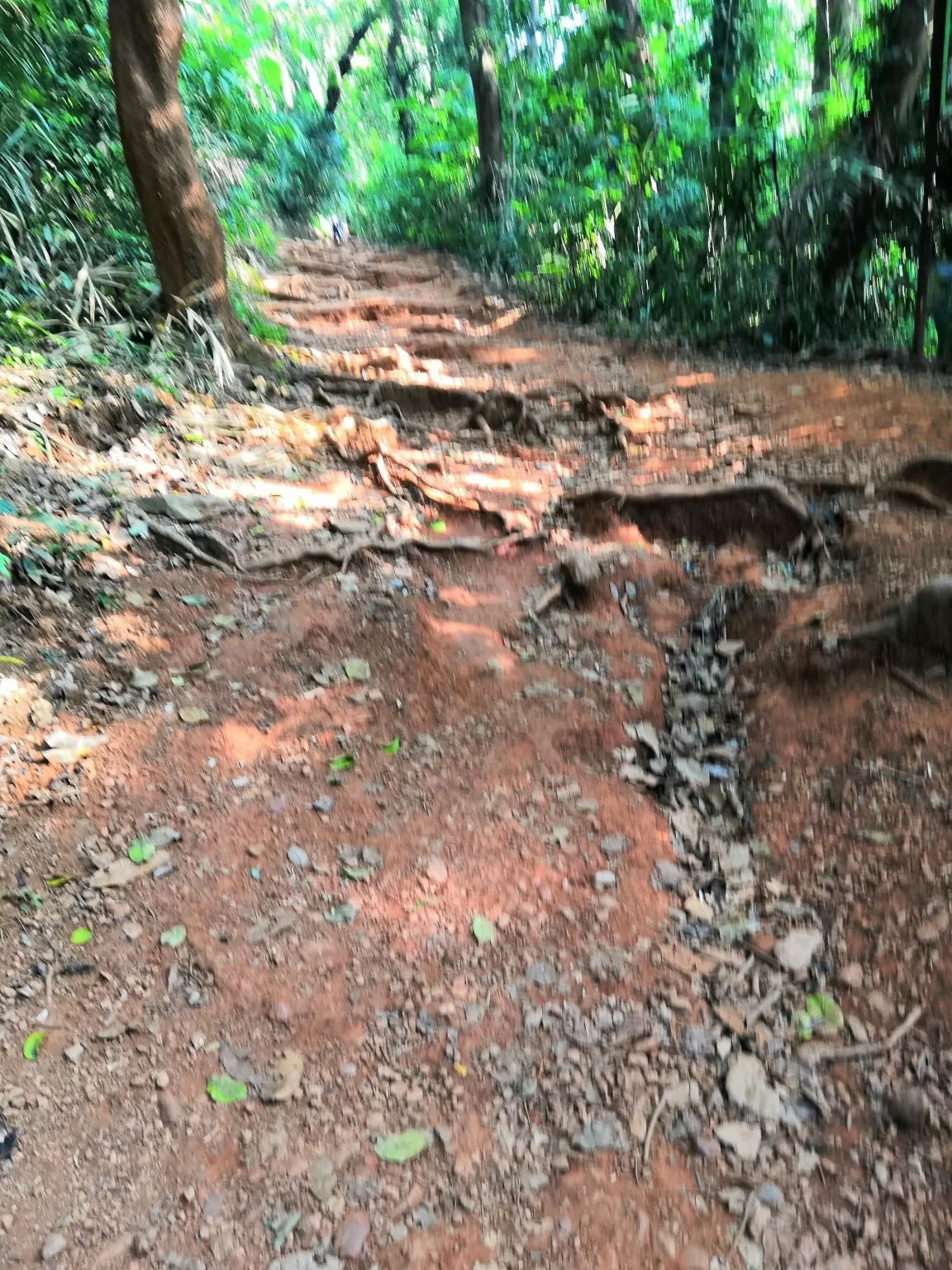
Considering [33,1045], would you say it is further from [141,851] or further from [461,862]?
[461,862]

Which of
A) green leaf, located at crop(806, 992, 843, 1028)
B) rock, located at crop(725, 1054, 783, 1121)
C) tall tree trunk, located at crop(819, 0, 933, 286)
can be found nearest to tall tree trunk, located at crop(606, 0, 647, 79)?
tall tree trunk, located at crop(819, 0, 933, 286)

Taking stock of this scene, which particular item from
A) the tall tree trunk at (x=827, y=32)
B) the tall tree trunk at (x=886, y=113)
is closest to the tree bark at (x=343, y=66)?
the tall tree trunk at (x=827, y=32)

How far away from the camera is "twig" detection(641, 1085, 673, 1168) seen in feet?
7.22

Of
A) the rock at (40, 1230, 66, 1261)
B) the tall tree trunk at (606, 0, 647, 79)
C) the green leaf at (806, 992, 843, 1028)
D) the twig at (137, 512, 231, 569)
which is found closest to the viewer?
the rock at (40, 1230, 66, 1261)

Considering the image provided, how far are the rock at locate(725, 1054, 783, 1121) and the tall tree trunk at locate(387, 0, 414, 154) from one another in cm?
2098

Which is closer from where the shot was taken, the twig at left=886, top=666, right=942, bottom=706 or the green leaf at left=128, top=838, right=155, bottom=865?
the green leaf at left=128, top=838, right=155, bottom=865

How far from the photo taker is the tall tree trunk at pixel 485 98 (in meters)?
11.8

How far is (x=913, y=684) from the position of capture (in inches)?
125

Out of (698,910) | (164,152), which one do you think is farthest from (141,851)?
(164,152)

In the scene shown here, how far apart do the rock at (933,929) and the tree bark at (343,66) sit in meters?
21.7

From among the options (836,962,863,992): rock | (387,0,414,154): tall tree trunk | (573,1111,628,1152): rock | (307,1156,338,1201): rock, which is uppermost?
(387,0,414,154): tall tree trunk

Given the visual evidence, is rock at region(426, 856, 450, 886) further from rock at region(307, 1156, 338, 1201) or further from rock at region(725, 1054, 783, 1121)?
rock at region(725, 1054, 783, 1121)

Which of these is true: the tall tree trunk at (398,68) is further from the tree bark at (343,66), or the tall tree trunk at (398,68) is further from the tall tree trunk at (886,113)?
the tall tree trunk at (886,113)

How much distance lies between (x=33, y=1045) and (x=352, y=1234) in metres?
1.04
